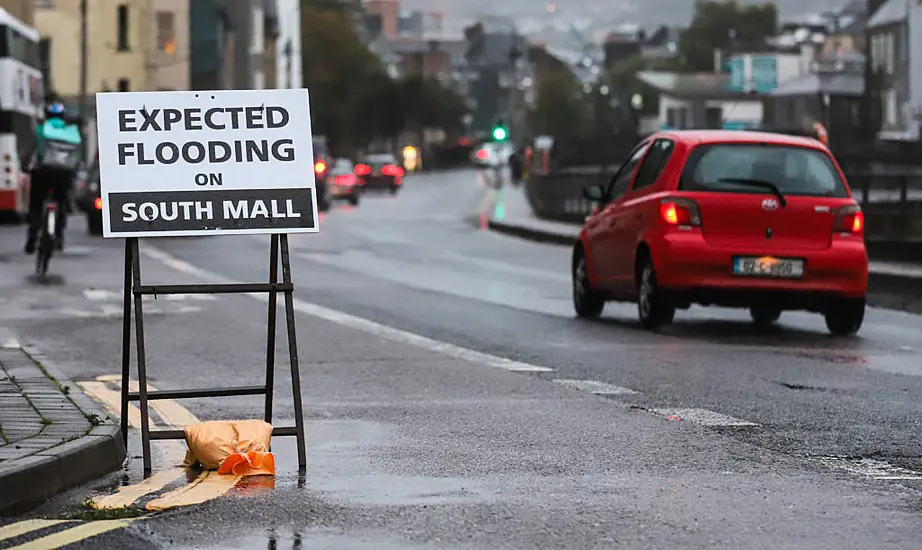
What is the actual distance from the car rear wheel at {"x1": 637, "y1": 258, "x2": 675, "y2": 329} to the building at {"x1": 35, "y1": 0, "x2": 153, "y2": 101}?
63.4 meters

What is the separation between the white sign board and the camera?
344 inches

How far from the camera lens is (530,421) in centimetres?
1021

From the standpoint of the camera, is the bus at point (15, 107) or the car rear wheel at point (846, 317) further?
the bus at point (15, 107)

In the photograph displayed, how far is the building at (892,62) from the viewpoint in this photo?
10169 centimetres

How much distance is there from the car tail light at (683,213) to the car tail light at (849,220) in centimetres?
108

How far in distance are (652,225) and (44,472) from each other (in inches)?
371

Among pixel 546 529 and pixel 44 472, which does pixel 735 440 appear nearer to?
pixel 546 529

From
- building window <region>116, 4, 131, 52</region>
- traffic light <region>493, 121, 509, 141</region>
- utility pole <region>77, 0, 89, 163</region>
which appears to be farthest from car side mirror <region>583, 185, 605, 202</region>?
building window <region>116, 4, 131, 52</region>

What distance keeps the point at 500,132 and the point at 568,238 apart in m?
28.6

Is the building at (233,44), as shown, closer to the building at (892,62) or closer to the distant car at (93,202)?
the building at (892,62)

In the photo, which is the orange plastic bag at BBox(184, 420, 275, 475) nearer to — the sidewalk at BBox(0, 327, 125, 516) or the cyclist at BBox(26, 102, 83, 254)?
the sidewalk at BBox(0, 327, 125, 516)

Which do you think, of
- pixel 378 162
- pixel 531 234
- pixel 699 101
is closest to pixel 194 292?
pixel 531 234

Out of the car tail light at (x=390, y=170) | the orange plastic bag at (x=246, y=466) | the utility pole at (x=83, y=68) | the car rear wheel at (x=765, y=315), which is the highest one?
the utility pole at (x=83, y=68)

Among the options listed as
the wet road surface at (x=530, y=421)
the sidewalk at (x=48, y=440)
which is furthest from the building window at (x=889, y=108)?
the sidewalk at (x=48, y=440)
